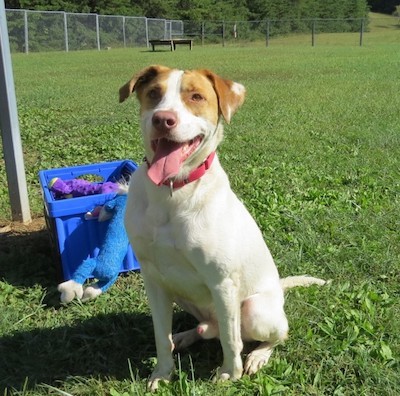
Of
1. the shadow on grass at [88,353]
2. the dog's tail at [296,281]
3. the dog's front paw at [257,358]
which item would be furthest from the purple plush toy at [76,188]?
the dog's front paw at [257,358]

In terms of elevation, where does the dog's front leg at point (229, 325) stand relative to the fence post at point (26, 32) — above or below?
below

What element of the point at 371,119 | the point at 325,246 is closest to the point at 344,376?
the point at 325,246

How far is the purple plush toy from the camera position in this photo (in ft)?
12.8

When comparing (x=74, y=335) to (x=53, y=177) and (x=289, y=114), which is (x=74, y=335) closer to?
(x=53, y=177)

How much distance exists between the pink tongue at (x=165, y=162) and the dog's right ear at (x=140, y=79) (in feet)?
1.36

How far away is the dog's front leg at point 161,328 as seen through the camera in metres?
2.62

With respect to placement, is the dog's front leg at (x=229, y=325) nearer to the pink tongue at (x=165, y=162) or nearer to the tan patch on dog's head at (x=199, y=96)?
the pink tongue at (x=165, y=162)

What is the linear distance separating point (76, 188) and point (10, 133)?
2.98 ft

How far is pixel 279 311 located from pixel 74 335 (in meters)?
1.19

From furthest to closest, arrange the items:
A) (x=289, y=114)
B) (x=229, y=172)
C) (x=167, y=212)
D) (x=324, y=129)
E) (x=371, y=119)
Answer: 1. (x=289, y=114)
2. (x=371, y=119)
3. (x=324, y=129)
4. (x=229, y=172)
5. (x=167, y=212)

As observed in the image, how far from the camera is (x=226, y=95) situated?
2533 millimetres

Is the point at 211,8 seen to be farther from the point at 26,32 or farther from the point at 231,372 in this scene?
the point at 231,372

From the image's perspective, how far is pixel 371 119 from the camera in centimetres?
851

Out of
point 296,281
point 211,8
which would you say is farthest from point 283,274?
point 211,8
